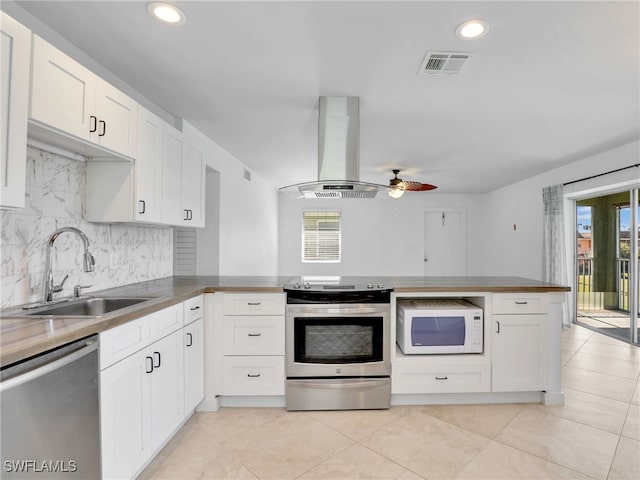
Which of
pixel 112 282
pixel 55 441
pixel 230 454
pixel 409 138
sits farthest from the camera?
pixel 409 138

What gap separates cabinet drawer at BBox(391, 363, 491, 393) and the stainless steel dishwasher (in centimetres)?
190

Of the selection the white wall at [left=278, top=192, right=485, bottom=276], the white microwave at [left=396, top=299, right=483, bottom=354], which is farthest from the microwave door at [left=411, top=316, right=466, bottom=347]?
the white wall at [left=278, top=192, right=485, bottom=276]

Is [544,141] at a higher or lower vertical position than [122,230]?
higher

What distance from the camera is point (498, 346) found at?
2455mm

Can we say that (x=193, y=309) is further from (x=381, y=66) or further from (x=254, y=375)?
(x=381, y=66)

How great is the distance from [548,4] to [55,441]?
9.32 ft

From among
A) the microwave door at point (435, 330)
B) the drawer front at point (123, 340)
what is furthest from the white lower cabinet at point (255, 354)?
the microwave door at point (435, 330)

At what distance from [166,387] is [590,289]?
19.4ft

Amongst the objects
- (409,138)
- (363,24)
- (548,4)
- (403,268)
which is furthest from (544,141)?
(403,268)

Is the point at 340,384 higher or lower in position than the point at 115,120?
lower

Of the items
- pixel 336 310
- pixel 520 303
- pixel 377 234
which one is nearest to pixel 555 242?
pixel 520 303

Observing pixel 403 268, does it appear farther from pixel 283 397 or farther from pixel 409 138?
pixel 283 397

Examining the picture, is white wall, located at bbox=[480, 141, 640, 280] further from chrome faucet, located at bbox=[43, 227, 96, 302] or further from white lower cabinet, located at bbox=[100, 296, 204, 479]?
chrome faucet, located at bbox=[43, 227, 96, 302]

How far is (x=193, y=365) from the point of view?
222cm
